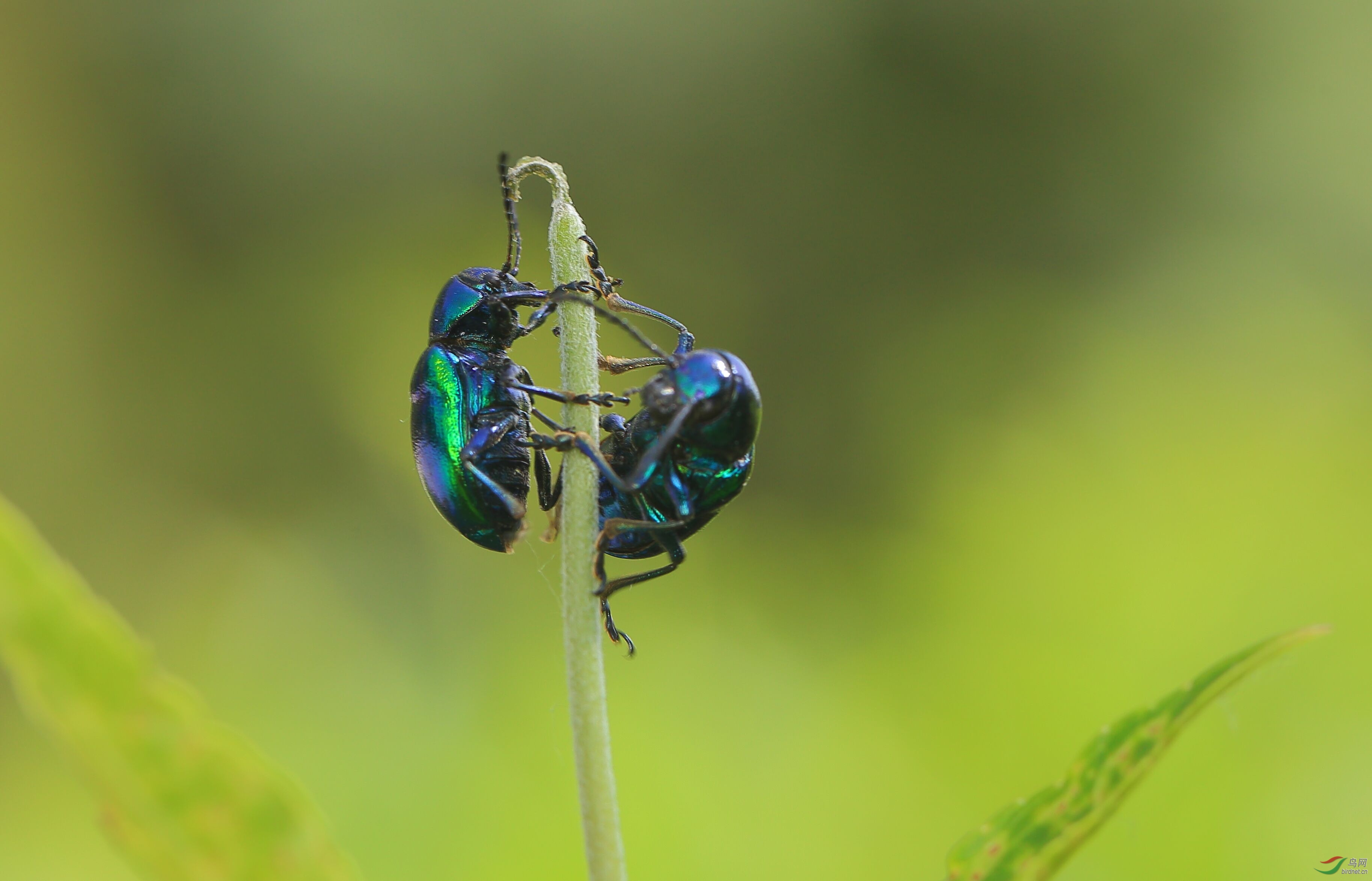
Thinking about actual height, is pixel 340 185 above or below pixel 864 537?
above

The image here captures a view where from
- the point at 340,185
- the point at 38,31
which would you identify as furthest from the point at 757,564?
the point at 38,31

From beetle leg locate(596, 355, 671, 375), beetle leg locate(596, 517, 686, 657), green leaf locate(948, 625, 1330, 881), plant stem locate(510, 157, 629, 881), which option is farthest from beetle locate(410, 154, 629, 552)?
green leaf locate(948, 625, 1330, 881)

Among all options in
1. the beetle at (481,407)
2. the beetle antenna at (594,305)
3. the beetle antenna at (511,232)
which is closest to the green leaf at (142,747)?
the beetle antenna at (594,305)

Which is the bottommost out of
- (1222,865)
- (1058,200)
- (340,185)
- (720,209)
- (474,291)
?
(1222,865)

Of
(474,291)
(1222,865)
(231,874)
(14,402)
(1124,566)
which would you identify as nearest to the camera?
(231,874)

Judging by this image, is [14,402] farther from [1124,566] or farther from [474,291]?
[1124,566]

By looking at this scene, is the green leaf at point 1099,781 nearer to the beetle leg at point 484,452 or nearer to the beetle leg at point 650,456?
the beetle leg at point 650,456
